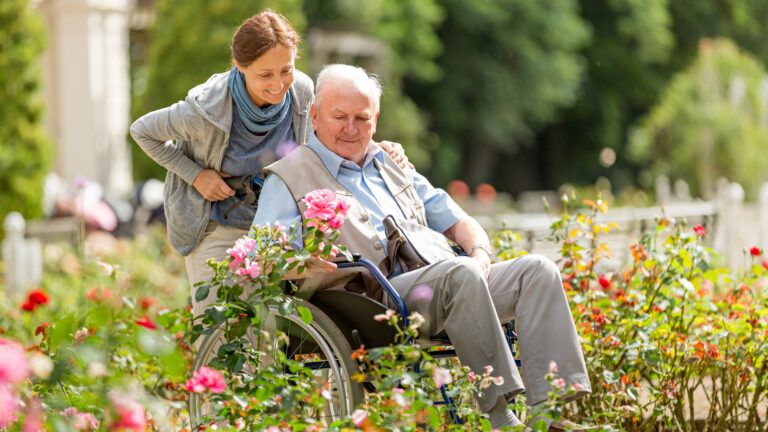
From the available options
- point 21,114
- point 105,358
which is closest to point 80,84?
point 21,114

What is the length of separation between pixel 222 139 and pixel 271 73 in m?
0.29

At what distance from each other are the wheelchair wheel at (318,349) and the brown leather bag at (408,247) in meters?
0.34

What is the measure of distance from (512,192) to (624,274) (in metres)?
32.1

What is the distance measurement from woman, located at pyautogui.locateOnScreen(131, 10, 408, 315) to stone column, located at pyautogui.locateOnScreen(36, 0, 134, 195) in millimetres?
20091

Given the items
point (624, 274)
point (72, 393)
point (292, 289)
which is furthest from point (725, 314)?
point (72, 393)

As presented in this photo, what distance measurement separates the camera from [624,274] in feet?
16.6

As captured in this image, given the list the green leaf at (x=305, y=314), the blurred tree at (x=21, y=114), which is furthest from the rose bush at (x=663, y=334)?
the blurred tree at (x=21, y=114)

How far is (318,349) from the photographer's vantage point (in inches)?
162

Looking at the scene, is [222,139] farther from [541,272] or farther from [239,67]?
[541,272]

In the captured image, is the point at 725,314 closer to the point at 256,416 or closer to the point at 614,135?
the point at 256,416

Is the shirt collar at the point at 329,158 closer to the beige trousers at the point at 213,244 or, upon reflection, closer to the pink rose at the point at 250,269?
the beige trousers at the point at 213,244

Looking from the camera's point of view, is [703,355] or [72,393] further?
[703,355]

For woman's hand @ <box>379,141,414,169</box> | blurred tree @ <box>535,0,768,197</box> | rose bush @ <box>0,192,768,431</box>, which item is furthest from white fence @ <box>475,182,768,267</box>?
blurred tree @ <box>535,0,768,197</box>

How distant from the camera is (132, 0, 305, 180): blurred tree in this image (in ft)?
74.3
